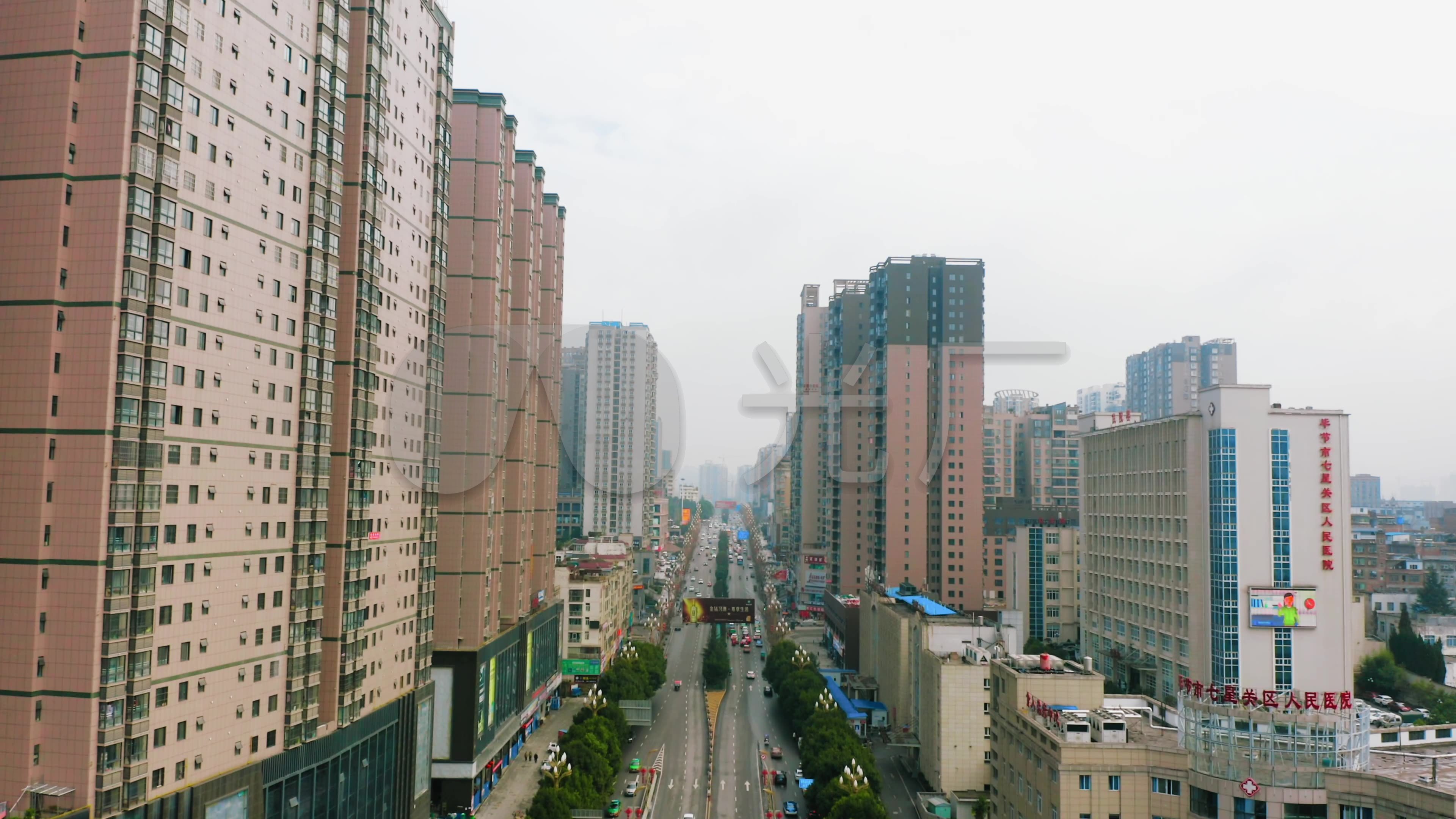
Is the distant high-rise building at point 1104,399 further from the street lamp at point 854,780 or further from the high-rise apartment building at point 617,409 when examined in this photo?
the street lamp at point 854,780

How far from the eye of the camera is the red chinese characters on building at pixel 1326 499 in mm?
32969

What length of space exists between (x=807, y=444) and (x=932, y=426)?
77.2 ft

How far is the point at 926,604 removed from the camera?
39.4m

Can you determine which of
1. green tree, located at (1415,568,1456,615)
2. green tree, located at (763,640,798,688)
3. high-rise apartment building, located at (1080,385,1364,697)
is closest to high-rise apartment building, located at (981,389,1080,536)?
green tree, located at (1415,568,1456,615)

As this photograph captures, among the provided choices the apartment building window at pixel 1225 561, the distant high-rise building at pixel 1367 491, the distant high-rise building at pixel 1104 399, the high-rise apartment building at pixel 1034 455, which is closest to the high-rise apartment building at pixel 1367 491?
the distant high-rise building at pixel 1367 491

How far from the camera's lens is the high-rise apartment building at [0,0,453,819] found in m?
14.5

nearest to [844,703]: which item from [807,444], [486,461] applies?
[486,461]

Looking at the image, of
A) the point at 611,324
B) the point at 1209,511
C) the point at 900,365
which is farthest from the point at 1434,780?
the point at 611,324

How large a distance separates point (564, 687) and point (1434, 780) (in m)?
38.1

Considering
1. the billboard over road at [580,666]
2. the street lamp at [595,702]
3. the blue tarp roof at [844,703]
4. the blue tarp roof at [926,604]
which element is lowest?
the blue tarp roof at [844,703]

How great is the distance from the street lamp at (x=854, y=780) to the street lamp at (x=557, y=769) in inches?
329

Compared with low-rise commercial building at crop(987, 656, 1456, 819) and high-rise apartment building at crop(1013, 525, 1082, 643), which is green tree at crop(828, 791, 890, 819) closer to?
low-rise commercial building at crop(987, 656, 1456, 819)

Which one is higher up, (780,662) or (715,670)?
(780,662)

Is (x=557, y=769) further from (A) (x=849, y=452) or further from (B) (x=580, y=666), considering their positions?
(A) (x=849, y=452)
